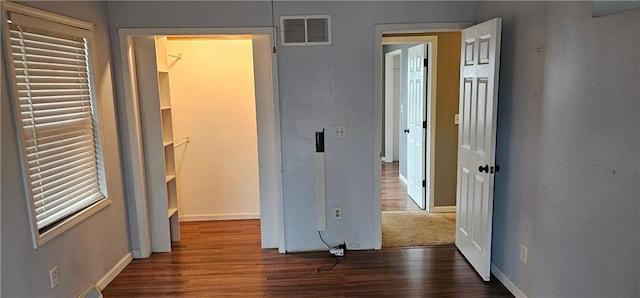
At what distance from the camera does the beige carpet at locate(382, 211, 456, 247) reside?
3.93 m

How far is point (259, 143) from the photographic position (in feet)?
12.2

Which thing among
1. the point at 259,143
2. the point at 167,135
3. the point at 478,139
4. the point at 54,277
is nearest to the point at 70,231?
the point at 54,277

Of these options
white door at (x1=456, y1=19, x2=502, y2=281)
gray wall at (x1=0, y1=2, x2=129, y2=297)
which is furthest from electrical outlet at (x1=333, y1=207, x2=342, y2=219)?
gray wall at (x1=0, y1=2, x2=129, y2=297)

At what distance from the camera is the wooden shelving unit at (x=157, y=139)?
358cm

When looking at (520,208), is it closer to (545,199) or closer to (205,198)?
(545,199)

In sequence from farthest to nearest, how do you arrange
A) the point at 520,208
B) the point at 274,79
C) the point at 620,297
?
the point at 274,79, the point at 520,208, the point at 620,297

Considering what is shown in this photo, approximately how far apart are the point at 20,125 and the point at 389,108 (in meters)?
6.26

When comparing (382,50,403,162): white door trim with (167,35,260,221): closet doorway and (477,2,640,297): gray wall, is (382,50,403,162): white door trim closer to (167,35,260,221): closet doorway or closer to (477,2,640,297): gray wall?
(167,35,260,221): closet doorway

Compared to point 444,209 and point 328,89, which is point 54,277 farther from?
point 444,209

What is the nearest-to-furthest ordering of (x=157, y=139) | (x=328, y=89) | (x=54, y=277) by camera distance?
(x=54, y=277) → (x=328, y=89) → (x=157, y=139)

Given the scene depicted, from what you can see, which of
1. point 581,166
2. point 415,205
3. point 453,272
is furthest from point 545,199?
point 415,205

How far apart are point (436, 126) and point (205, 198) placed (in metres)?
2.79

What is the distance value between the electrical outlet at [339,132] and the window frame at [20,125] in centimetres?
188

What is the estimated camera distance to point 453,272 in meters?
3.29
